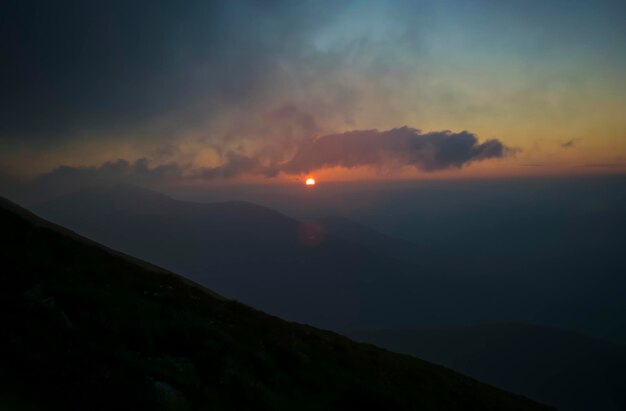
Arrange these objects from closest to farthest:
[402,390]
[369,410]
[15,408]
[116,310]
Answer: [15,408] → [116,310] → [369,410] → [402,390]

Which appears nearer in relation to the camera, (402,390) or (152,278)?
(402,390)

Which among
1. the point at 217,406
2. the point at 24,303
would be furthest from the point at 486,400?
the point at 24,303

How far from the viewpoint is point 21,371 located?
624 cm

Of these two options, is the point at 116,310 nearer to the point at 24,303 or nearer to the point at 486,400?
the point at 24,303

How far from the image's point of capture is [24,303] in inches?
351

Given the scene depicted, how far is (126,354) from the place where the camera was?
8648 millimetres

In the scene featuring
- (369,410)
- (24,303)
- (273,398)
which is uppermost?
(24,303)

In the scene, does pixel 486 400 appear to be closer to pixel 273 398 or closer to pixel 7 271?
pixel 273 398

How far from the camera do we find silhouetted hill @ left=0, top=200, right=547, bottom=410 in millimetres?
6516

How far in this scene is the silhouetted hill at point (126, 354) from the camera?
6.52m

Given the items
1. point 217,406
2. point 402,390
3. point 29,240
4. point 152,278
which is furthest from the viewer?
point 152,278

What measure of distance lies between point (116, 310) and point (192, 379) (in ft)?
12.3

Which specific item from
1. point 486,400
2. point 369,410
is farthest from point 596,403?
point 369,410

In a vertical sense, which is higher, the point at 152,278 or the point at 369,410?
the point at 152,278
